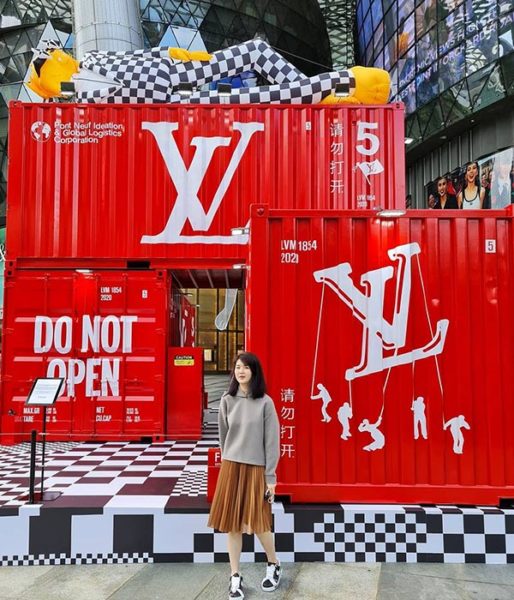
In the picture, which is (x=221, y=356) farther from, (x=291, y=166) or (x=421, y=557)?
(x=421, y=557)

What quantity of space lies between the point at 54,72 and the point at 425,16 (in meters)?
21.8

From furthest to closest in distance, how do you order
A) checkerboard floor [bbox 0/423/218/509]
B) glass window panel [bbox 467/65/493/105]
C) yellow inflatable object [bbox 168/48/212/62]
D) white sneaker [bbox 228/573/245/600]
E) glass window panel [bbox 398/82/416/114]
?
glass window panel [bbox 398/82/416/114] < glass window panel [bbox 467/65/493/105] < yellow inflatable object [bbox 168/48/212/62] < checkerboard floor [bbox 0/423/218/509] < white sneaker [bbox 228/573/245/600]

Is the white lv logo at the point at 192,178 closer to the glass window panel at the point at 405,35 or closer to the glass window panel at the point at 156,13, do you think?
the glass window panel at the point at 405,35

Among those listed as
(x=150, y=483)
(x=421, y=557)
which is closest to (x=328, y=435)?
(x=421, y=557)

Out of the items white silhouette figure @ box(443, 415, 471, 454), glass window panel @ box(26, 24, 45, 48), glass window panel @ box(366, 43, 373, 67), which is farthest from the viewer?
glass window panel @ box(366, 43, 373, 67)

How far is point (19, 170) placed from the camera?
29.4 ft

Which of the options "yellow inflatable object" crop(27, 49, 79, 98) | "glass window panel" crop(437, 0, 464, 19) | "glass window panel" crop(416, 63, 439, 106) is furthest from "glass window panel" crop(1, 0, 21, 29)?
"yellow inflatable object" crop(27, 49, 79, 98)

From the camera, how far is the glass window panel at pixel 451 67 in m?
22.6

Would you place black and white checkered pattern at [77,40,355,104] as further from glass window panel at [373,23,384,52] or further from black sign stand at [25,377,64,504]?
glass window panel at [373,23,384,52]

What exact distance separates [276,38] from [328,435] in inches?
1336

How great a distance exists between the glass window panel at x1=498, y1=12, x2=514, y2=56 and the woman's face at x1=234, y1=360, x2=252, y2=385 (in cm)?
2072

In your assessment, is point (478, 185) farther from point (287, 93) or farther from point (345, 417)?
point (345, 417)

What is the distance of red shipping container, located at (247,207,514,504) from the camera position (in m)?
4.62

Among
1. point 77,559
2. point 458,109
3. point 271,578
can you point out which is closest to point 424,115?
point 458,109
